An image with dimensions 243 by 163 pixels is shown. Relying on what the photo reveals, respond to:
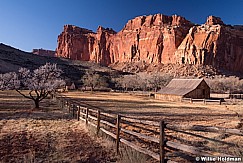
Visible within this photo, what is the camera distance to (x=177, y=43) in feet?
467

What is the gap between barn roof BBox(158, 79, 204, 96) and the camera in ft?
140

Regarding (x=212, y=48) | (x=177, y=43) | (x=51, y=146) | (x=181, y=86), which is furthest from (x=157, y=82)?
(x=51, y=146)

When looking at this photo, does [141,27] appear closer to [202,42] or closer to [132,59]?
[132,59]

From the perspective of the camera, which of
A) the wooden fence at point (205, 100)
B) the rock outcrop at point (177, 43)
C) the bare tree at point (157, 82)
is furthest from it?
the rock outcrop at point (177, 43)

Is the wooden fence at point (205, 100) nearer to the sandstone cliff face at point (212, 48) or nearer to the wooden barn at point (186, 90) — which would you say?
the wooden barn at point (186, 90)

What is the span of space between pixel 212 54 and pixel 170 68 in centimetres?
2910

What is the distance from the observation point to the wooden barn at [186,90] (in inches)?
1660

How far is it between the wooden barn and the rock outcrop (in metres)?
82.5

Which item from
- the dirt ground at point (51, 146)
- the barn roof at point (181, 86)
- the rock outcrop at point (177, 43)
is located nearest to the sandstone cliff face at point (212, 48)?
the rock outcrop at point (177, 43)

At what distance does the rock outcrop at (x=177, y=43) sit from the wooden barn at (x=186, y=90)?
82.5m

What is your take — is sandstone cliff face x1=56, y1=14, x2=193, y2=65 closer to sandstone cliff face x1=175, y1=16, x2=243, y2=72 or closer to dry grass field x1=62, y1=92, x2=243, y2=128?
sandstone cliff face x1=175, y1=16, x2=243, y2=72

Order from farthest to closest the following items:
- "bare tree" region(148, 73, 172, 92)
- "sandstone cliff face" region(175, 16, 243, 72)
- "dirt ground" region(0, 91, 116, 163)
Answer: "sandstone cliff face" region(175, 16, 243, 72)
"bare tree" region(148, 73, 172, 92)
"dirt ground" region(0, 91, 116, 163)

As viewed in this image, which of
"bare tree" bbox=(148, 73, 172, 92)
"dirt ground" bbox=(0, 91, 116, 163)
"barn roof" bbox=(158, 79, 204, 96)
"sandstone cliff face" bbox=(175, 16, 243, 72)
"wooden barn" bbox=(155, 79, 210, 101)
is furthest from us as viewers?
"sandstone cliff face" bbox=(175, 16, 243, 72)

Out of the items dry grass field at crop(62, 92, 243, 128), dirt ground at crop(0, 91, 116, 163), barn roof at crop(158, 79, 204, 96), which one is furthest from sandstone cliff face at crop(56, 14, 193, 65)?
dirt ground at crop(0, 91, 116, 163)
